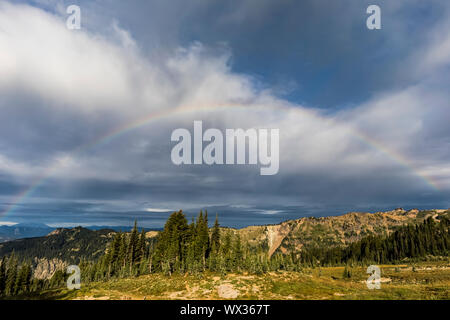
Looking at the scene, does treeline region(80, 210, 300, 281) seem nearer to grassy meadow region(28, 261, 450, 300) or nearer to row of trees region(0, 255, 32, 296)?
grassy meadow region(28, 261, 450, 300)

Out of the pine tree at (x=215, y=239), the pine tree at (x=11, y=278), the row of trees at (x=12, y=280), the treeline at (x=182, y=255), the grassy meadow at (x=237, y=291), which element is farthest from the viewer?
the pine tree at (x=11, y=278)

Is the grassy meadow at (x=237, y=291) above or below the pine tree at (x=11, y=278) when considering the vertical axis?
above

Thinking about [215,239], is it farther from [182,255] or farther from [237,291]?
[237,291]

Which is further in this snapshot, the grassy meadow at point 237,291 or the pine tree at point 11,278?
the pine tree at point 11,278

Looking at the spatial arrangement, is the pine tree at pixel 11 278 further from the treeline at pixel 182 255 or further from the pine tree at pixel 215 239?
the pine tree at pixel 215 239

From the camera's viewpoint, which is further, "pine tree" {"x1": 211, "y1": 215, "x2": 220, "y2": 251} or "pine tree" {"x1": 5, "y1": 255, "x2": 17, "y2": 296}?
"pine tree" {"x1": 5, "y1": 255, "x2": 17, "y2": 296}

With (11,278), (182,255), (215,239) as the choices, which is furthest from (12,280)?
(215,239)

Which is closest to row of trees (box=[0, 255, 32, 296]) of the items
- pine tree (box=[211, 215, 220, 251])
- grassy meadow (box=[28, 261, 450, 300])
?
grassy meadow (box=[28, 261, 450, 300])

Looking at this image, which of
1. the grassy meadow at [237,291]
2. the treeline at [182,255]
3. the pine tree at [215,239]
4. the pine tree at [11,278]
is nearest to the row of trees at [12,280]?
the pine tree at [11,278]

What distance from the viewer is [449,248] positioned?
164m

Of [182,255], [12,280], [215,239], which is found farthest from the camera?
[12,280]
